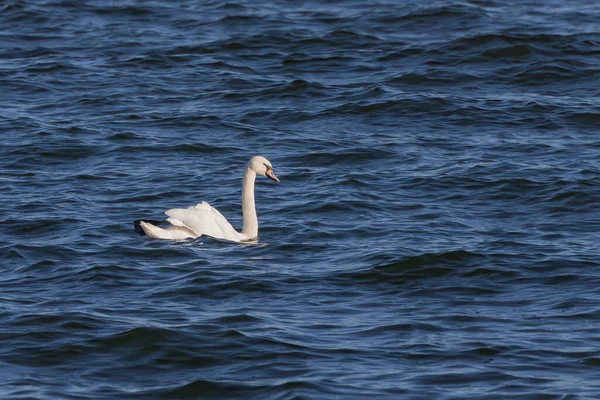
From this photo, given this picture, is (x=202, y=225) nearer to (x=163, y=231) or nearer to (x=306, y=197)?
(x=163, y=231)

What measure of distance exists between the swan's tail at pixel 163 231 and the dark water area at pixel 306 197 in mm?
101

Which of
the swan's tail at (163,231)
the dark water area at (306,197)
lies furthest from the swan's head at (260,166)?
the swan's tail at (163,231)

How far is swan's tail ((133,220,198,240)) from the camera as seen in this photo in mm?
12773

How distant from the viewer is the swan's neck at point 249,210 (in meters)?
13.5

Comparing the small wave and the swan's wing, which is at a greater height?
the swan's wing

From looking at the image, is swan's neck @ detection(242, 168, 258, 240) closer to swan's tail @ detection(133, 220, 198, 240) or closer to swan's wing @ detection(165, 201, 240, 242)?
swan's wing @ detection(165, 201, 240, 242)

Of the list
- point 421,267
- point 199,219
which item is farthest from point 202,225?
point 421,267

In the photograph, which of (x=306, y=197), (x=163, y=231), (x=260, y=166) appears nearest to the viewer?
(x=163, y=231)

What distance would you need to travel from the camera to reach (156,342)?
32.5ft

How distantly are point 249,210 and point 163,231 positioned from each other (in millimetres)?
1049

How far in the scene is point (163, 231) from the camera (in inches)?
513

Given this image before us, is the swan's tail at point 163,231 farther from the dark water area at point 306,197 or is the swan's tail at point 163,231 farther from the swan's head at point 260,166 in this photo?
the swan's head at point 260,166

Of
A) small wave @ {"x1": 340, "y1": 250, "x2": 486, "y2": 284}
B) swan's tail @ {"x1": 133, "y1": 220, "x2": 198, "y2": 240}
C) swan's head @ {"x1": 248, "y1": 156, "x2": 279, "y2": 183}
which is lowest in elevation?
small wave @ {"x1": 340, "y1": 250, "x2": 486, "y2": 284}

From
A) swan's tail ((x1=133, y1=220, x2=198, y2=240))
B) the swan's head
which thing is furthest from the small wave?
the swan's head
